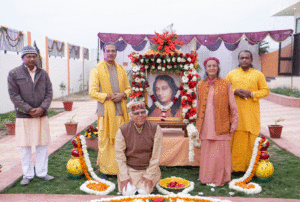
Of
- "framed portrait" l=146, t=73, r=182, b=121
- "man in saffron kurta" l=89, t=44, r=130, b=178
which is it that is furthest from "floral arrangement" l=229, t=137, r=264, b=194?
"man in saffron kurta" l=89, t=44, r=130, b=178

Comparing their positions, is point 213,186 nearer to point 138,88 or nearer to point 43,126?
point 138,88

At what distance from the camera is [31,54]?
12.3ft

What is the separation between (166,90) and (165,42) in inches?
34.5

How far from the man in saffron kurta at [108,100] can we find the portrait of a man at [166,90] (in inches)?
36.3

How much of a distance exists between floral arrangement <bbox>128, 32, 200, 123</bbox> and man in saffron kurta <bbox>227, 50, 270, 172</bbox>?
785 mm

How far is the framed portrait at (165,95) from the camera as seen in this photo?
5.04 meters

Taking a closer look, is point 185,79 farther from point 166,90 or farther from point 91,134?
point 91,134

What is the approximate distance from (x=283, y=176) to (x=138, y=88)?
109 inches

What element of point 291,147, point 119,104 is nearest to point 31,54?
point 119,104

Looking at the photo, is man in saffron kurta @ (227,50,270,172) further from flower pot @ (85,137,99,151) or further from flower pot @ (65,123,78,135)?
flower pot @ (65,123,78,135)

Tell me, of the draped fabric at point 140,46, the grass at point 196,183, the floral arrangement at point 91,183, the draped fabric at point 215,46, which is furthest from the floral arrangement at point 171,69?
the draped fabric at point 215,46

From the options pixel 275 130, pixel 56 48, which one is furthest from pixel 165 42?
pixel 56 48

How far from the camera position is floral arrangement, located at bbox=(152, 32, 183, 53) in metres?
4.89

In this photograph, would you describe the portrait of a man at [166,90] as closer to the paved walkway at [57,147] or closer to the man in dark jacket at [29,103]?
the man in dark jacket at [29,103]
